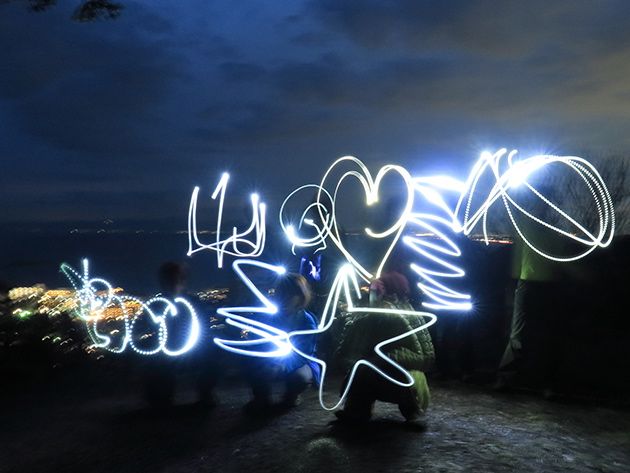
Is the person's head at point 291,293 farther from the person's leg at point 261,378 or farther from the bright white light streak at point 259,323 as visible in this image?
the person's leg at point 261,378

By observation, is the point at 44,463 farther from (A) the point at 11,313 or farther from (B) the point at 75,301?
(B) the point at 75,301

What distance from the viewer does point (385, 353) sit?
5.19 metres

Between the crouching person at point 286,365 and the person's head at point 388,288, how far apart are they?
96cm

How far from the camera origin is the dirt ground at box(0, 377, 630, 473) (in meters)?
4.43

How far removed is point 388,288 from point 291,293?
112cm

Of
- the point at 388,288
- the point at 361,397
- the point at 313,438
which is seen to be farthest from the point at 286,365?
the point at 388,288

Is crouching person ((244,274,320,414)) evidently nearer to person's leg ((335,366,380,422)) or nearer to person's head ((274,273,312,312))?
person's head ((274,273,312,312))

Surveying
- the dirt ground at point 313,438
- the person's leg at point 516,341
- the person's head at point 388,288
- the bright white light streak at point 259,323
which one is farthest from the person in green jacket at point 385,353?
the person's leg at point 516,341

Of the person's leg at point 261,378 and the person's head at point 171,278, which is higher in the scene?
the person's head at point 171,278

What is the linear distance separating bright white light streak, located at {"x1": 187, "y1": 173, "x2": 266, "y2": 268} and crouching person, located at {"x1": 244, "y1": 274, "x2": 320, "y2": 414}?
0.90 meters

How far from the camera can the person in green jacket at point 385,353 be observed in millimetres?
5227

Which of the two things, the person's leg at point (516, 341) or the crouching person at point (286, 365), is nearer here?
the crouching person at point (286, 365)

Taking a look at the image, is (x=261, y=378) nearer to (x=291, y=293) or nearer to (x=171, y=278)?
(x=291, y=293)

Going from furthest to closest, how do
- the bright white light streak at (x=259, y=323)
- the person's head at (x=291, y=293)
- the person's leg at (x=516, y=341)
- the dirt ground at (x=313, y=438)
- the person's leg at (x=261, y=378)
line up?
the person's leg at (x=516, y=341) < the person's head at (x=291, y=293) < the person's leg at (x=261, y=378) < the bright white light streak at (x=259, y=323) < the dirt ground at (x=313, y=438)
